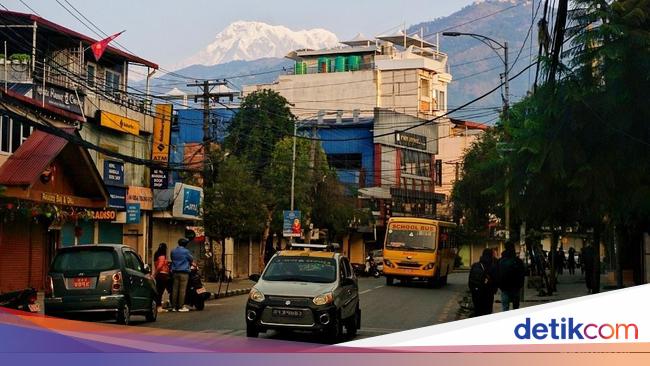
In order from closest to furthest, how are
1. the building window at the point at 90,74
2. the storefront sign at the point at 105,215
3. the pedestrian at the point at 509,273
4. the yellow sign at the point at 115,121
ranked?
the building window at the point at 90,74
the yellow sign at the point at 115,121
the storefront sign at the point at 105,215
the pedestrian at the point at 509,273

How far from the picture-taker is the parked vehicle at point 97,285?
862 centimetres

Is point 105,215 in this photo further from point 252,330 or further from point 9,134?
point 9,134

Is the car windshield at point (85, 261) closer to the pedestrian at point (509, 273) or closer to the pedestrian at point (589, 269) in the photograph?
the pedestrian at point (589, 269)

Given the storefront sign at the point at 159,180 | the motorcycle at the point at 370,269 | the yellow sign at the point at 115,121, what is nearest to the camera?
the yellow sign at the point at 115,121

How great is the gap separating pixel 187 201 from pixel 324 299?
24.6m

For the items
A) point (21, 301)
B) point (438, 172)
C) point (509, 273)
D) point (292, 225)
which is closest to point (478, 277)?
point (509, 273)

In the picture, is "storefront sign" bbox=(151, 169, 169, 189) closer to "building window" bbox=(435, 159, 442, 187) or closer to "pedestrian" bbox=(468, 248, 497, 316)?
"pedestrian" bbox=(468, 248, 497, 316)

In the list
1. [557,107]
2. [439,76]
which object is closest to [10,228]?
[439,76]

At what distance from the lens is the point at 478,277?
53.5ft

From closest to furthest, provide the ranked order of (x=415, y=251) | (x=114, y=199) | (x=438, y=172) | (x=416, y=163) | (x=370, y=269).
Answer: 1. (x=114, y=199)
2. (x=415, y=251)
3. (x=370, y=269)
4. (x=416, y=163)
5. (x=438, y=172)

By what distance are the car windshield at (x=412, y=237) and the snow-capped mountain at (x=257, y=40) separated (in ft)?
103

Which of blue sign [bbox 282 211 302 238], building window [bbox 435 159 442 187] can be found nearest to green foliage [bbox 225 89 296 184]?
blue sign [bbox 282 211 302 238]

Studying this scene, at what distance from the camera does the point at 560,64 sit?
7.48 meters

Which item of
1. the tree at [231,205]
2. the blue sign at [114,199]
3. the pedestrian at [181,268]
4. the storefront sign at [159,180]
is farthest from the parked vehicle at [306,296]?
the tree at [231,205]
